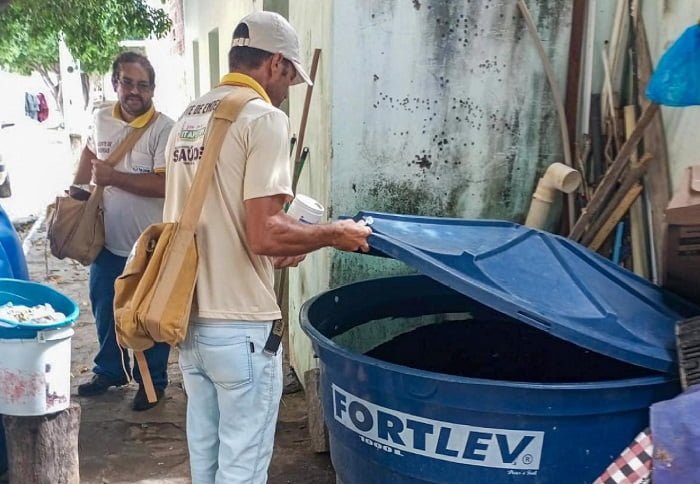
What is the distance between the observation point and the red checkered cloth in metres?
2.05

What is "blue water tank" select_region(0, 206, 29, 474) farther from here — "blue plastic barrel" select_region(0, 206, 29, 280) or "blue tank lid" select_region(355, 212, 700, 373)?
"blue tank lid" select_region(355, 212, 700, 373)

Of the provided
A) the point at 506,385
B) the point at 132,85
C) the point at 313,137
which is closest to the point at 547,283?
the point at 506,385

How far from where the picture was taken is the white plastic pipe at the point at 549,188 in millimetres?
3172

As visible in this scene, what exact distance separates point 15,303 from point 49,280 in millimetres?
4026

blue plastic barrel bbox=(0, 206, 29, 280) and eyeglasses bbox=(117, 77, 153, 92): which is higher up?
eyeglasses bbox=(117, 77, 153, 92)

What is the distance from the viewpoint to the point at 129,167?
12.6ft

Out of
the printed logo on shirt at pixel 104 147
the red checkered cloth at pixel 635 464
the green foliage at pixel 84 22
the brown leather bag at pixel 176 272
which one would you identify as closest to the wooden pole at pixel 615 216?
the red checkered cloth at pixel 635 464

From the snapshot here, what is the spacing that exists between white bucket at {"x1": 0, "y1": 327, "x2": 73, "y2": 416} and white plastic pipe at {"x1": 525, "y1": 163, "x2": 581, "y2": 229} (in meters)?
2.19

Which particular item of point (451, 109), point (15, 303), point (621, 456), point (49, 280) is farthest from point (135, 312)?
point (49, 280)

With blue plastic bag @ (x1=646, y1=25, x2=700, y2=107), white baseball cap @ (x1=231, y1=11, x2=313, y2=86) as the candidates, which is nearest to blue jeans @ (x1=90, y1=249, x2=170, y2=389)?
white baseball cap @ (x1=231, y1=11, x2=313, y2=86)

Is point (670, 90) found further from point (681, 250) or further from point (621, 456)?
point (621, 456)

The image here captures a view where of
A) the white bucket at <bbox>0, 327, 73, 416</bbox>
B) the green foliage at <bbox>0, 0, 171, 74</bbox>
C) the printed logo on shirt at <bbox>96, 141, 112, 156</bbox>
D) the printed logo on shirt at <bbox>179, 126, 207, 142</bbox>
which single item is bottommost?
the white bucket at <bbox>0, 327, 73, 416</bbox>

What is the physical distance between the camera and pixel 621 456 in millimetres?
2121

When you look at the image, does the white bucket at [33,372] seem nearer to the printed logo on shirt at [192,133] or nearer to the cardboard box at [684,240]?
the printed logo on shirt at [192,133]
